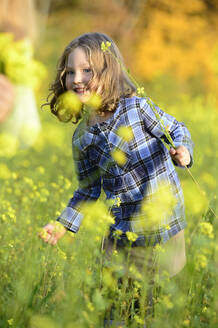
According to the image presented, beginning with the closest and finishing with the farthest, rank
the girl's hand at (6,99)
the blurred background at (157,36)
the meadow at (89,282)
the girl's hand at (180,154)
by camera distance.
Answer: the girl's hand at (6,99)
the meadow at (89,282)
the girl's hand at (180,154)
the blurred background at (157,36)

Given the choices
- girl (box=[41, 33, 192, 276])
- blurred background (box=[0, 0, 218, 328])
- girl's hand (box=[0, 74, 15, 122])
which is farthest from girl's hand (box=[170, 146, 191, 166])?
girl's hand (box=[0, 74, 15, 122])

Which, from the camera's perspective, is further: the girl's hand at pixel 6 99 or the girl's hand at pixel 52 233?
the girl's hand at pixel 52 233

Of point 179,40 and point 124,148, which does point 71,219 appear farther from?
point 179,40

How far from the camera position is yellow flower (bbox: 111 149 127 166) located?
1622 millimetres

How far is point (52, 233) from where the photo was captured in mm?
1673

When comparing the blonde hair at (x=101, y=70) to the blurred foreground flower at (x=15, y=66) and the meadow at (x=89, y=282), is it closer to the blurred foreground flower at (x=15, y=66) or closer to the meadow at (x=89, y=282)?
the meadow at (x=89, y=282)

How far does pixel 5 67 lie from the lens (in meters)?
0.69

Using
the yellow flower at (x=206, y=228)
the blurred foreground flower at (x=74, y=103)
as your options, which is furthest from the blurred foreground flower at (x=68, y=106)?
the yellow flower at (x=206, y=228)

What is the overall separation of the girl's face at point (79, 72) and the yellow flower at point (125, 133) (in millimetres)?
192

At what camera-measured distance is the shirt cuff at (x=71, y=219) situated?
5.95 feet

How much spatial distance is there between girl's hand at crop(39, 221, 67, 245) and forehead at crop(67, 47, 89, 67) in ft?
2.04

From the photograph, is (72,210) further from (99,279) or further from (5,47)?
(5,47)

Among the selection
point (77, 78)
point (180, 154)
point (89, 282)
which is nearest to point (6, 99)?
point (89, 282)

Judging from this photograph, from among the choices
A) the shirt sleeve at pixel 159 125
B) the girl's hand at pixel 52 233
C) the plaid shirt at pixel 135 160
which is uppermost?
the shirt sleeve at pixel 159 125
